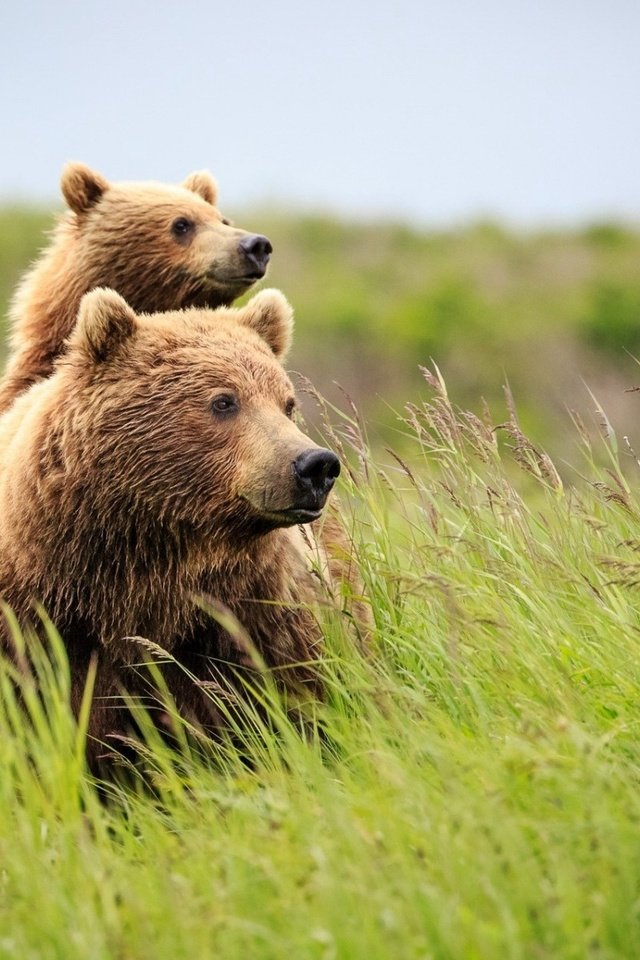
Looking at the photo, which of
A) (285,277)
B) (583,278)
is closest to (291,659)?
(285,277)

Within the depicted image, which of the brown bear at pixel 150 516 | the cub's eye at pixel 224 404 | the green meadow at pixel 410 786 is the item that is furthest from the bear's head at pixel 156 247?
the cub's eye at pixel 224 404

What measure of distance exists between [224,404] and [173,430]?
0.17 meters

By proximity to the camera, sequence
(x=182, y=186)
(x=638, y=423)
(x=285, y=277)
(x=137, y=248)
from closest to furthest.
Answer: (x=137, y=248) < (x=182, y=186) < (x=638, y=423) < (x=285, y=277)

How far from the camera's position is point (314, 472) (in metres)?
3.60

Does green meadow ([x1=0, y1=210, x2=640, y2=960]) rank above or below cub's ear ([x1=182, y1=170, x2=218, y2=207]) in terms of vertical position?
below

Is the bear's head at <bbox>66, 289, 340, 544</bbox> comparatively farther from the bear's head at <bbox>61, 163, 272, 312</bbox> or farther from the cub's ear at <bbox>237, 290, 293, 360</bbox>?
the bear's head at <bbox>61, 163, 272, 312</bbox>

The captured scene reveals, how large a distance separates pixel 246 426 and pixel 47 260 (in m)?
2.46

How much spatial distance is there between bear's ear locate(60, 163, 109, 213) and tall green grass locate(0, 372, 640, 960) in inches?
106

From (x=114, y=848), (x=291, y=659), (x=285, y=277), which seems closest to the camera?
(x=114, y=848)

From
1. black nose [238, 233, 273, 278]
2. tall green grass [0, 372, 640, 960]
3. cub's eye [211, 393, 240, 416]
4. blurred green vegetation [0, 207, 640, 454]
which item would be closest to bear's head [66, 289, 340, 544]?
cub's eye [211, 393, 240, 416]

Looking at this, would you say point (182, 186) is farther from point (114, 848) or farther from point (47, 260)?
point (114, 848)

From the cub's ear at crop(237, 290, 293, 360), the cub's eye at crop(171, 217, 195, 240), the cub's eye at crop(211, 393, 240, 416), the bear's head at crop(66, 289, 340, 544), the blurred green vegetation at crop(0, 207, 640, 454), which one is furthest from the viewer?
the blurred green vegetation at crop(0, 207, 640, 454)

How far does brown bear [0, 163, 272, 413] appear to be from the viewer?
5.50 metres

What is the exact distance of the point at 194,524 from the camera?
3.84m
